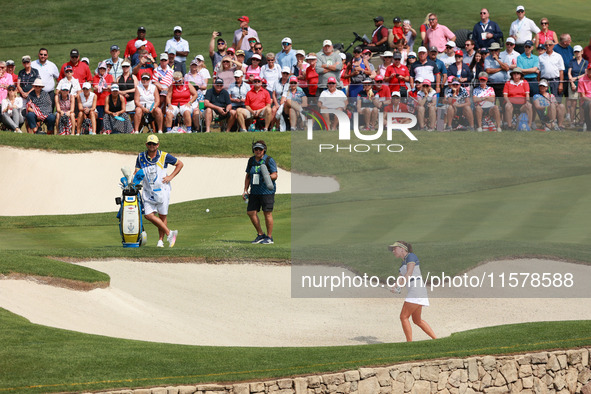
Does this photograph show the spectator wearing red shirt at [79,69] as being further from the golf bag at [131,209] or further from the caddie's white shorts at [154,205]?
the golf bag at [131,209]

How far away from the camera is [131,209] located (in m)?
20.0

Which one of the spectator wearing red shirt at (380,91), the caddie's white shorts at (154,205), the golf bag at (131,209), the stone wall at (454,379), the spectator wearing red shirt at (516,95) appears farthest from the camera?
the spectator wearing red shirt at (516,95)

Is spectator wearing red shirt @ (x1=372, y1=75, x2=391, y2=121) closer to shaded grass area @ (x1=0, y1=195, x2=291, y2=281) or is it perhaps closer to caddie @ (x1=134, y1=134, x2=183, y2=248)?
shaded grass area @ (x1=0, y1=195, x2=291, y2=281)

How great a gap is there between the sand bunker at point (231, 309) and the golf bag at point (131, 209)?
0.96 m

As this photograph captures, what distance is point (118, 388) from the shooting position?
11812mm

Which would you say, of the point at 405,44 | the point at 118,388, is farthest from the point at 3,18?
the point at 118,388

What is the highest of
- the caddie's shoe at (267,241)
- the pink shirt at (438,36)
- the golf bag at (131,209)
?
the pink shirt at (438,36)

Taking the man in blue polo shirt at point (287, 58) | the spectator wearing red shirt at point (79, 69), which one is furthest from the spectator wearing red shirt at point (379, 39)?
the spectator wearing red shirt at point (79, 69)

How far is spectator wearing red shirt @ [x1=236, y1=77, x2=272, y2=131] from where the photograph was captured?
95.0 feet

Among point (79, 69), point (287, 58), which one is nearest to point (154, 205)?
point (79, 69)

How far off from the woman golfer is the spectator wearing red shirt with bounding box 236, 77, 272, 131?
1414 cm

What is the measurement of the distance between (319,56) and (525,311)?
13.6 meters

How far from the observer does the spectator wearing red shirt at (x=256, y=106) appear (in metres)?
29.0

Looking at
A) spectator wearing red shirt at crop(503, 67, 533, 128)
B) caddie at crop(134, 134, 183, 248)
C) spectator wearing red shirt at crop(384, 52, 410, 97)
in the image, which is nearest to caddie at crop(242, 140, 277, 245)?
caddie at crop(134, 134, 183, 248)
